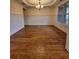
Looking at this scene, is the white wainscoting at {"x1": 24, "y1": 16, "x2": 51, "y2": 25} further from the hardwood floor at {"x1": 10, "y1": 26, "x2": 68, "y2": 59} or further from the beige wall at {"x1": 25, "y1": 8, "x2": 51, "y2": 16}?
the hardwood floor at {"x1": 10, "y1": 26, "x2": 68, "y2": 59}

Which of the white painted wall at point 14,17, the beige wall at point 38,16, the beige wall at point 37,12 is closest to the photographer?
the white painted wall at point 14,17

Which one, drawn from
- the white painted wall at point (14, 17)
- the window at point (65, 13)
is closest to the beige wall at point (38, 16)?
the window at point (65, 13)

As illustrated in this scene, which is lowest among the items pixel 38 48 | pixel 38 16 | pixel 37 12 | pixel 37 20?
pixel 38 48

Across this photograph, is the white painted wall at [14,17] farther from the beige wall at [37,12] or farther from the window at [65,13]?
the beige wall at [37,12]

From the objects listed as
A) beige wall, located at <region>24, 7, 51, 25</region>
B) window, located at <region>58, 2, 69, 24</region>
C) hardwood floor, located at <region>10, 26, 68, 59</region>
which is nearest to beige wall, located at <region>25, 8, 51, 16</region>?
beige wall, located at <region>24, 7, 51, 25</region>

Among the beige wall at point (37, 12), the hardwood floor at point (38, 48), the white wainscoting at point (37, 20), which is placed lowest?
the hardwood floor at point (38, 48)

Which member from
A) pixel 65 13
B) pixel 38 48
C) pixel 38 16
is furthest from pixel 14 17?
pixel 38 16

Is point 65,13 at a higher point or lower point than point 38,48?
higher

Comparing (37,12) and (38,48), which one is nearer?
(38,48)

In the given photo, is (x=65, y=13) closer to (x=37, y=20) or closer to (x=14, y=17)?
(x=14, y=17)

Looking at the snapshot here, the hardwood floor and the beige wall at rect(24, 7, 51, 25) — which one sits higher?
the beige wall at rect(24, 7, 51, 25)
